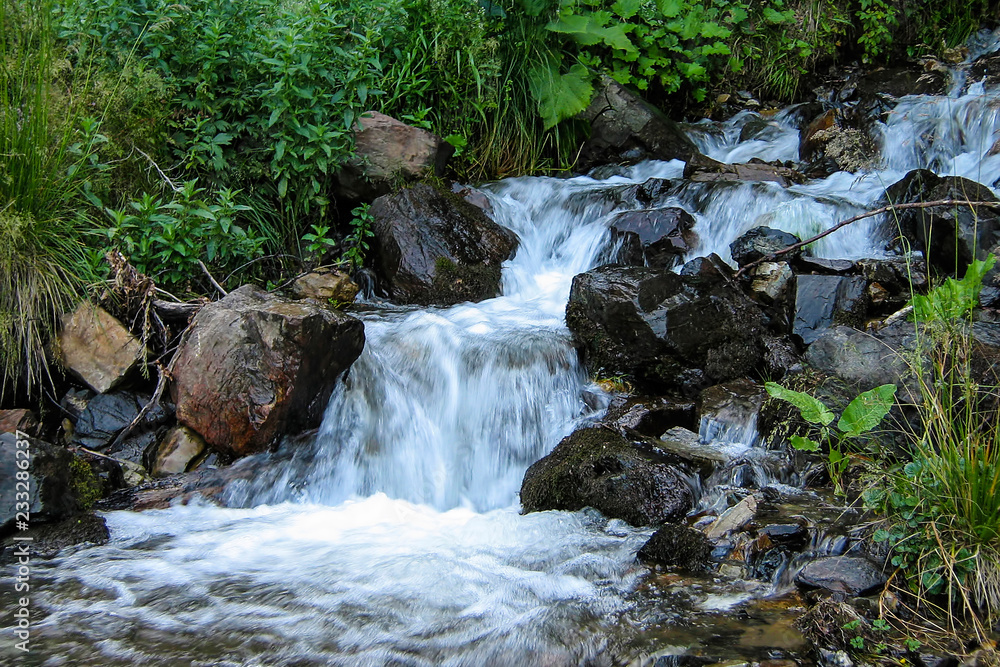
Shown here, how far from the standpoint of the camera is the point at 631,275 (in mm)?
5082

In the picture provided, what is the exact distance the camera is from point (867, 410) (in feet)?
10.1

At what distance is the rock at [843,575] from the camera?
106 inches

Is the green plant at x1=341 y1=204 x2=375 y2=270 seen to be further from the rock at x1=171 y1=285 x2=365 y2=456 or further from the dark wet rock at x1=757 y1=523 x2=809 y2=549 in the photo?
the dark wet rock at x1=757 y1=523 x2=809 y2=549

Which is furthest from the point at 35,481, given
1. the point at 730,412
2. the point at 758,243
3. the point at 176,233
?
the point at 758,243

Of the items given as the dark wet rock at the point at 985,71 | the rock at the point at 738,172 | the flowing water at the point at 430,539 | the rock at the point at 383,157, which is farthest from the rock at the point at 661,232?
the dark wet rock at the point at 985,71

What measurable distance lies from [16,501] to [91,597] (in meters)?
0.74

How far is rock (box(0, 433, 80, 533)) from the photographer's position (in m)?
3.42

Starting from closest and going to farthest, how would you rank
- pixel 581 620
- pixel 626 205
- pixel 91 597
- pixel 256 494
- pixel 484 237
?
pixel 581 620 < pixel 91 597 < pixel 256 494 < pixel 484 237 < pixel 626 205

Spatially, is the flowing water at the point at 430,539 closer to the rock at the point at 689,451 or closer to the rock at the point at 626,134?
the rock at the point at 689,451

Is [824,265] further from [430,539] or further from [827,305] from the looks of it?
[430,539]

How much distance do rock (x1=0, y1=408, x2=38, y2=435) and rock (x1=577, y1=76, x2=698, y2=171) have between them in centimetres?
581

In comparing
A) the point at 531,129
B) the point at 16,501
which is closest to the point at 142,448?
the point at 16,501

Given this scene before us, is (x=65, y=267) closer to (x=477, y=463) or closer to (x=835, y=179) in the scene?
(x=477, y=463)

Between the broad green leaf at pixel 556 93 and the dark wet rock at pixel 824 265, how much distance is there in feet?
9.72
